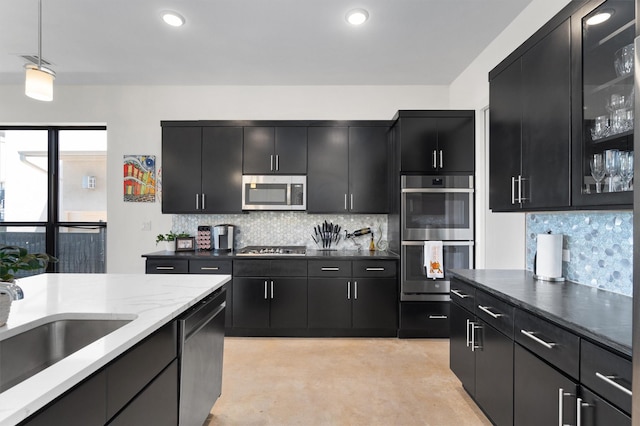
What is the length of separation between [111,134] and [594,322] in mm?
4955

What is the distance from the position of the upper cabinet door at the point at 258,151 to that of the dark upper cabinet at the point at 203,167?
0.24 ft

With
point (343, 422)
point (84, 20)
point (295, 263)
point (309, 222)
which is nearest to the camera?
point (343, 422)

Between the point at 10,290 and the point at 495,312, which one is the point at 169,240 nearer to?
the point at 10,290

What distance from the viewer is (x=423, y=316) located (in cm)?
363

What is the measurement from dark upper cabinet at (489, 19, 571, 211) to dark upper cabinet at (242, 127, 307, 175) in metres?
2.10

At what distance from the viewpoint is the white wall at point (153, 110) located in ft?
14.0

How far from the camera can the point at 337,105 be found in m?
4.29

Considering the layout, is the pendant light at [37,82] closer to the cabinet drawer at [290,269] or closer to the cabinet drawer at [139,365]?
the cabinet drawer at [139,365]

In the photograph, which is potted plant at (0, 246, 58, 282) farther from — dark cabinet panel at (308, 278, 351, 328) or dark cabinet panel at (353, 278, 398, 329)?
dark cabinet panel at (353, 278, 398, 329)

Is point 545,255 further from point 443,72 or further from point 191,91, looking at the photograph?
point 191,91

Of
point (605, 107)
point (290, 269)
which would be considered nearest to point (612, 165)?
point (605, 107)

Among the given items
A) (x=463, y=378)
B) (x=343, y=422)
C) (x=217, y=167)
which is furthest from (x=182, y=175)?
(x=463, y=378)

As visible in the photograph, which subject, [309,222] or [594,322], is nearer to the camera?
[594,322]

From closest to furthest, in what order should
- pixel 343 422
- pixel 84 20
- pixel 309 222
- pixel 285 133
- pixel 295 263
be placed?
pixel 343 422
pixel 84 20
pixel 295 263
pixel 285 133
pixel 309 222
